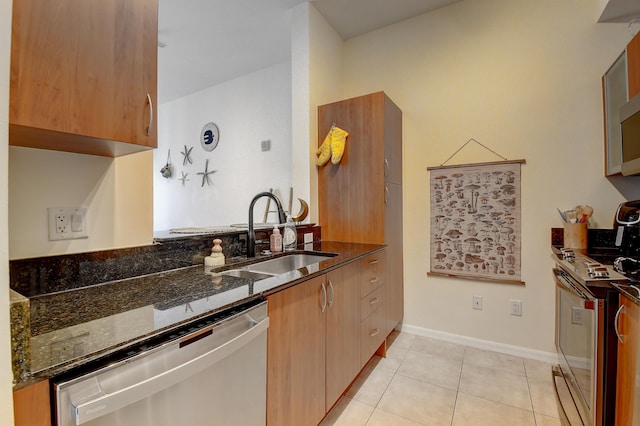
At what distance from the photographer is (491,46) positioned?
94.4 inches

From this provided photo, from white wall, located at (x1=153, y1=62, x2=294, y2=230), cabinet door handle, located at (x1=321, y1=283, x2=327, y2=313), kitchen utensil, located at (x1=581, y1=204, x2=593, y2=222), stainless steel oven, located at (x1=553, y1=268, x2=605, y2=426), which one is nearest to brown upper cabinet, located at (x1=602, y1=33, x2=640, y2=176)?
kitchen utensil, located at (x1=581, y1=204, x2=593, y2=222)

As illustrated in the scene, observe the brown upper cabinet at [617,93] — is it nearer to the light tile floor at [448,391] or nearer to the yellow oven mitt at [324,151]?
the light tile floor at [448,391]

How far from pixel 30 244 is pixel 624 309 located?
2190mm

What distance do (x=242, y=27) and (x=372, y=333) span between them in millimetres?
2846

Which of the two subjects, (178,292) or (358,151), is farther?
(358,151)

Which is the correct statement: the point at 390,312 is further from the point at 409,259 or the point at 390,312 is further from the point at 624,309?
the point at 624,309

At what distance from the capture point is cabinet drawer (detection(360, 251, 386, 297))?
1.94m

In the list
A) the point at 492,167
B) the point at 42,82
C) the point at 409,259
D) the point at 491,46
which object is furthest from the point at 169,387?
the point at 491,46

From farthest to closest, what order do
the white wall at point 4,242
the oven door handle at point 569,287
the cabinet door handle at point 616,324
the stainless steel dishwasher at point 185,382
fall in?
the oven door handle at point 569,287 → the cabinet door handle at point 616,324 → the stainless steel dishwasher at point 185,382 → the white wall at point 4,242

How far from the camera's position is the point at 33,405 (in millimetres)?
573

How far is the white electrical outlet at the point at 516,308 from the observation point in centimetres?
231

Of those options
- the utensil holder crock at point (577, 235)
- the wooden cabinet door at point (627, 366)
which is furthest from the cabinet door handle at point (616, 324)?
the utensil holder crock at point (577, 235)

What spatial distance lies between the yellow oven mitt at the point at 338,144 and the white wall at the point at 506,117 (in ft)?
2.16

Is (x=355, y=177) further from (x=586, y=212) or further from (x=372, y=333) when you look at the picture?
(x=586, y=212)
